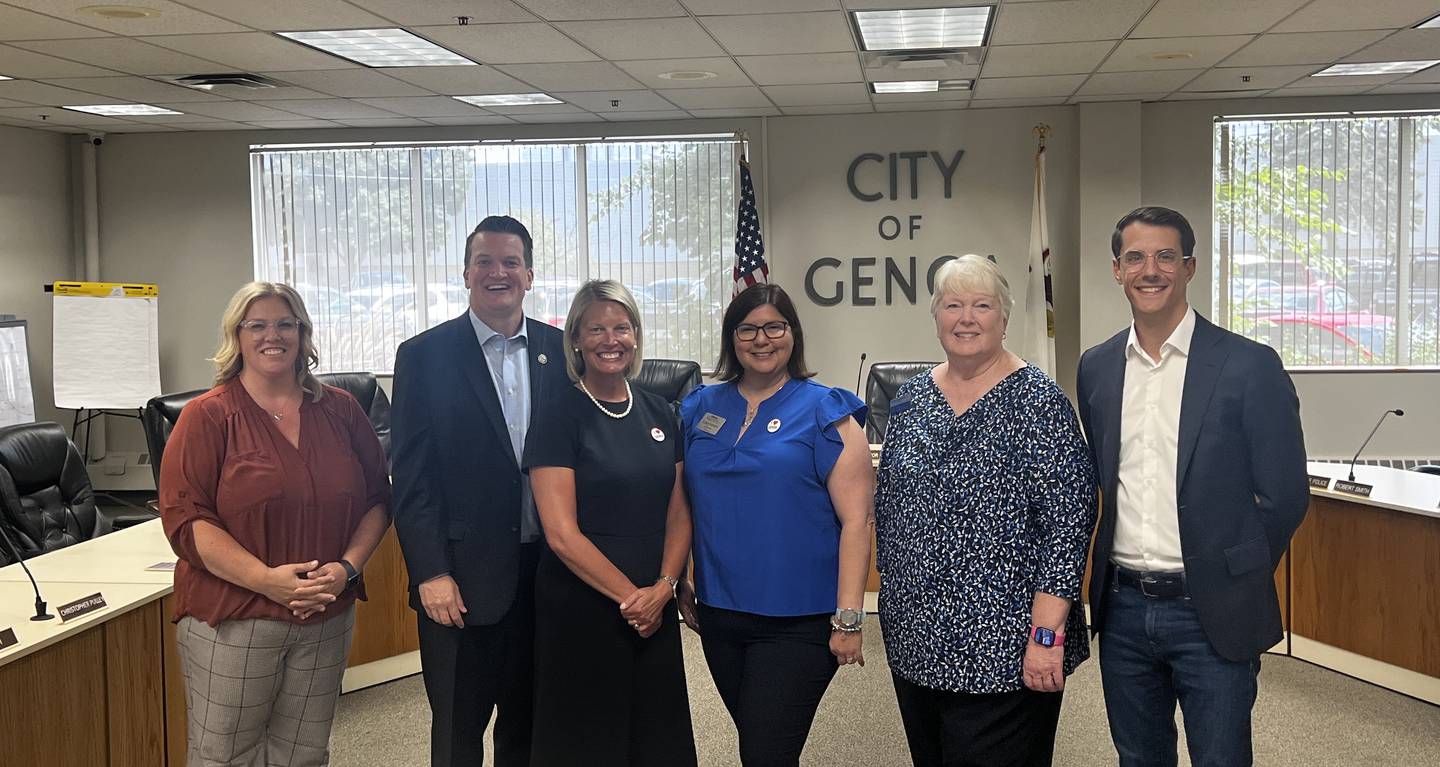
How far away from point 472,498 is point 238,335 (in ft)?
2.08

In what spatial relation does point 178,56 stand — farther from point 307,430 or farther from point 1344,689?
point 1344,689

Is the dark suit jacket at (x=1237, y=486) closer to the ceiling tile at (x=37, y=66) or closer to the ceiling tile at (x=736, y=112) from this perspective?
the ceiling tile at (x=37, y=66)

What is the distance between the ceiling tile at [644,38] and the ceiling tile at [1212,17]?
193 cm

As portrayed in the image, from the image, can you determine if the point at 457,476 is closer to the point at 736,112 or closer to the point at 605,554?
the point at 605,554

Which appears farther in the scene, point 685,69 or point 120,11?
point 685,69

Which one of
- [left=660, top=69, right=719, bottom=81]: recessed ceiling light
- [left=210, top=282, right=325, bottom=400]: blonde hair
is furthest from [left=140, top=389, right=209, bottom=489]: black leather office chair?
[left=660, top=69, right=719, bottom=81]: recessed ceiling light

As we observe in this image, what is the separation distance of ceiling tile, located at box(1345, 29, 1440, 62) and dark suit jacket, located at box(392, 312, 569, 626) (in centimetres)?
476

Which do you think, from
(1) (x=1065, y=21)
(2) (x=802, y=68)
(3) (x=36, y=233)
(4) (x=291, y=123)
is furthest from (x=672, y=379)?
(3) (x=36, y=233)

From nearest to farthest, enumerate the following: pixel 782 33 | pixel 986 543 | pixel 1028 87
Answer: pixel 986 543 < pixel 782 33 < pixel 1028 87

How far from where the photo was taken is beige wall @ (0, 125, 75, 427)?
7637 mm

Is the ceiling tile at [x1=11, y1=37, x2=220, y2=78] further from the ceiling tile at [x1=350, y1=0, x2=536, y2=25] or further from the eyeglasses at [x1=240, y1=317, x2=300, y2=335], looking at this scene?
the eyeglasses at [x1=240, y1=317, x2=300, y2=335]

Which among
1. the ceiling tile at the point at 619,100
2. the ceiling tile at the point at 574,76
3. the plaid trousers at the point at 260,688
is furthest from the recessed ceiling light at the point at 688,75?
the plaid trousers at the point at 260,688

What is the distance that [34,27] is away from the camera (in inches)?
185

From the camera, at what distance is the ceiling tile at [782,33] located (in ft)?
15.3
